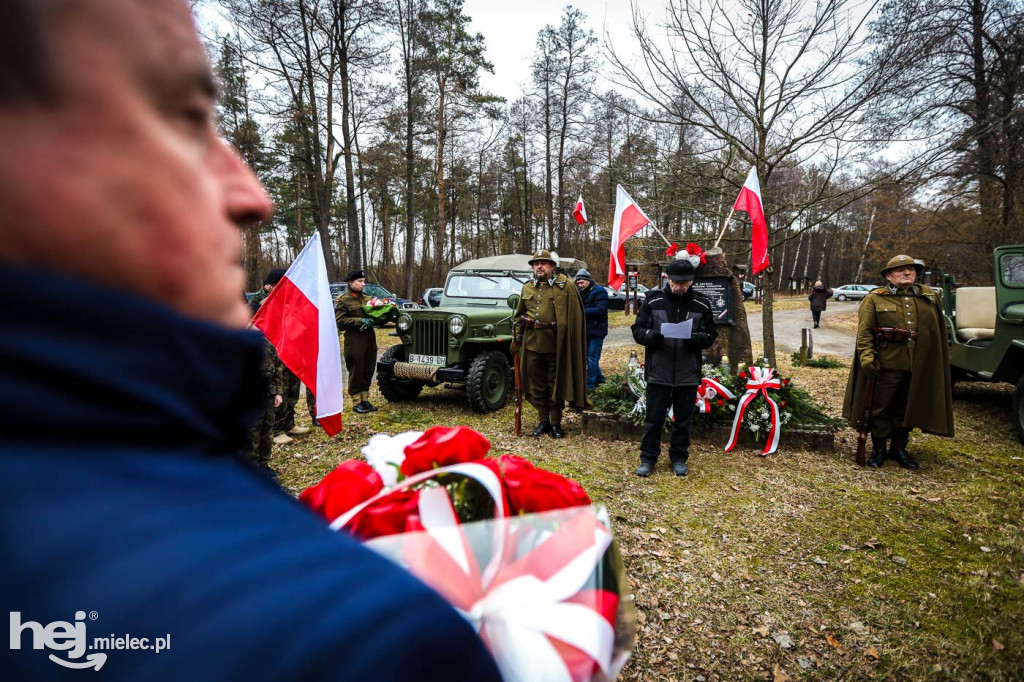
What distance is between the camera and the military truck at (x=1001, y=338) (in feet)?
18.6

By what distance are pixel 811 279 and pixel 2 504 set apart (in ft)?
185

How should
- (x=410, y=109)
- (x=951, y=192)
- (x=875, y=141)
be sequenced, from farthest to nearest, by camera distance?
(x=410, y=109)
(x=951, y=192)
(x=875, y=141)

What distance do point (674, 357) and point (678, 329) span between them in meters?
0.26

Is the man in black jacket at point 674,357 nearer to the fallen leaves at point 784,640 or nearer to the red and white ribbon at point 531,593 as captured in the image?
the fallen leaves at point 784,640

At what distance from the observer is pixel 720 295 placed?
7395 millimetres

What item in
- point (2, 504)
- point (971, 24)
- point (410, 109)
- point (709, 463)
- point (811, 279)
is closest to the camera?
point (2, 504)

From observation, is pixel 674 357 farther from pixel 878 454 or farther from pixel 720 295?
pixel 720 295

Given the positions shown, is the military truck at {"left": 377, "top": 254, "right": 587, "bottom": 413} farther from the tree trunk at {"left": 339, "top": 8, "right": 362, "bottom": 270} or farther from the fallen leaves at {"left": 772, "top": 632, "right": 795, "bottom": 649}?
the tree trunk at {"left": 339, "top": 8, "right": 362, "bottom": 270}

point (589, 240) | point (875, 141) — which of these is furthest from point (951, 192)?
point (589, 240)

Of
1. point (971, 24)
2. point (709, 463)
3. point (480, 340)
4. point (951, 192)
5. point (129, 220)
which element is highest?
point (971, 24)

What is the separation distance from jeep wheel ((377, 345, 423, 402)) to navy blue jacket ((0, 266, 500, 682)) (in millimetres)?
6841

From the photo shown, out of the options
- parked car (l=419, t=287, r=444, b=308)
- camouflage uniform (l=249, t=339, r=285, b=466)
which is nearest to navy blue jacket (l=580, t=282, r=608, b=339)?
parked car (l=419, t=287, r=444, b=308)

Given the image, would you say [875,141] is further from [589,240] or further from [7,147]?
[589,240]

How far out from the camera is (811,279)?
48750 mm
